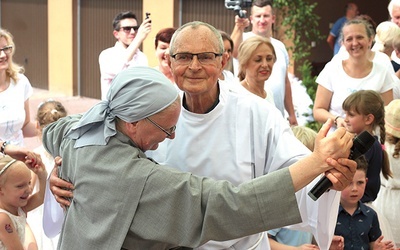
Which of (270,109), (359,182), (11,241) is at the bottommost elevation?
(11,241)

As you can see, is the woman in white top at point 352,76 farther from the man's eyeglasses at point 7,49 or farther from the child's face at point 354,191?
the man's eyeglasses at point 7,49

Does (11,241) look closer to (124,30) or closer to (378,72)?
(378,72)

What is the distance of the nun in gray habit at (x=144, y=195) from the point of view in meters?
2.86

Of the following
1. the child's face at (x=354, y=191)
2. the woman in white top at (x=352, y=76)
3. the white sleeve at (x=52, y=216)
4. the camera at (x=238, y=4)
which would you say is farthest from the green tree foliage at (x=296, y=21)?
the white sleeve at (x=52, y=216)

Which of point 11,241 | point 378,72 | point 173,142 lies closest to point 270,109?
point 173,142

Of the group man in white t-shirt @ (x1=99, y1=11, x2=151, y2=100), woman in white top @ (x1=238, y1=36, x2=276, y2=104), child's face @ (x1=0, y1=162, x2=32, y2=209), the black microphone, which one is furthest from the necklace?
the black microphone

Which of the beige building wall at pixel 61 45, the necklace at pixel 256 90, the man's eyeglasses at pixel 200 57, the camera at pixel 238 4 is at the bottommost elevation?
the beige building wall at pixel 61 45

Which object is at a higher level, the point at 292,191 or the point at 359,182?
the point at 292,191

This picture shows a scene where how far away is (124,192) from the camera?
293cm

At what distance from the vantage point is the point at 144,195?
9.62 ft

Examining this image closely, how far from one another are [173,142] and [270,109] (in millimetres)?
500

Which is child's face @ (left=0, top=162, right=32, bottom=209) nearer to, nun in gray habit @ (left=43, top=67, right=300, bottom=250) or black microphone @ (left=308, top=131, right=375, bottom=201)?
nun in gray habit @ (left=43, top=67, right=300, bottom=250)

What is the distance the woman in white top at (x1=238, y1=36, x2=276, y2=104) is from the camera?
623 centimetres

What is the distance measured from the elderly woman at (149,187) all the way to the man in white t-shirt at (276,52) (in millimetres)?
4170
